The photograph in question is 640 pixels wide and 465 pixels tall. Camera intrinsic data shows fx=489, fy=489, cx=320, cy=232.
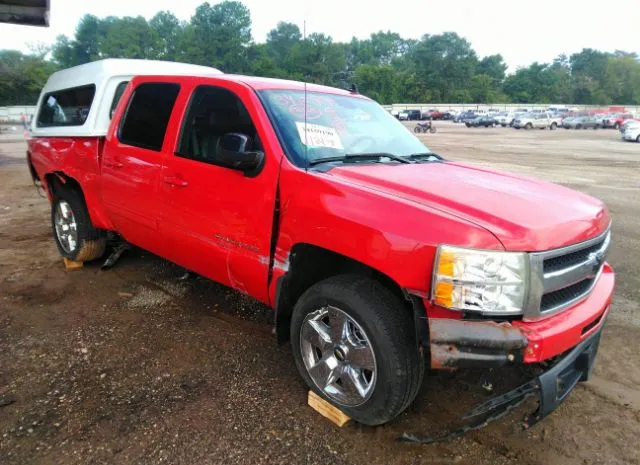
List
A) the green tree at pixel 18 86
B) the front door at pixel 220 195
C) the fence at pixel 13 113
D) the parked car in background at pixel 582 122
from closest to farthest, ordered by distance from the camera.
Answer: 1. the front door at pixel 220 195
2. the green tree at pixel 18 86
3. the fence at pixel 13 113
4. the parked car in background at pixel 582 122

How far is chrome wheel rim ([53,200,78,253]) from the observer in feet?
16.4

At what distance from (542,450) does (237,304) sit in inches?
103

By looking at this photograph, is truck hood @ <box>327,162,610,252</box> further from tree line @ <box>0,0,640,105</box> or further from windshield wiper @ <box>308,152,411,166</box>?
tree line @ <box>0,0,640,105</box>

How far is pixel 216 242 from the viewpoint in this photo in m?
3.24

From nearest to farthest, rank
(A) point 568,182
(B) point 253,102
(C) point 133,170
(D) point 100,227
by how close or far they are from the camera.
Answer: (B) point 253,102, (C) point 133,170, (D) point 100,227, (A) point 568,182

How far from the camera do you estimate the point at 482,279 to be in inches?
83.8

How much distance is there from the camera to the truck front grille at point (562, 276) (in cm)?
216

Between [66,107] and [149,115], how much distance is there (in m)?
2.02

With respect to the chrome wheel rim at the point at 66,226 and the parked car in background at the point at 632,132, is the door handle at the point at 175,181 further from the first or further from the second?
the parked car in background at the point at 632,132

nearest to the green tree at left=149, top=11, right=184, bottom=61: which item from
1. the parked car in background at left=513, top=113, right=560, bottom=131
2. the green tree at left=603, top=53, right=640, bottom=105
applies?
the parked car in background at left=513, top=113, right=560, bottom=131

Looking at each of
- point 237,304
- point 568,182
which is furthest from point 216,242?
point 568,182

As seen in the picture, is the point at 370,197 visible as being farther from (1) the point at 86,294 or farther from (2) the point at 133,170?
(1) the point at 86,294

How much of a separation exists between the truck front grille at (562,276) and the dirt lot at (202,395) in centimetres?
82

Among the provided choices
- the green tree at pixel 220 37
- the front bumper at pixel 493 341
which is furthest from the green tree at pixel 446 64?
the front bumper at pixel 493 341
